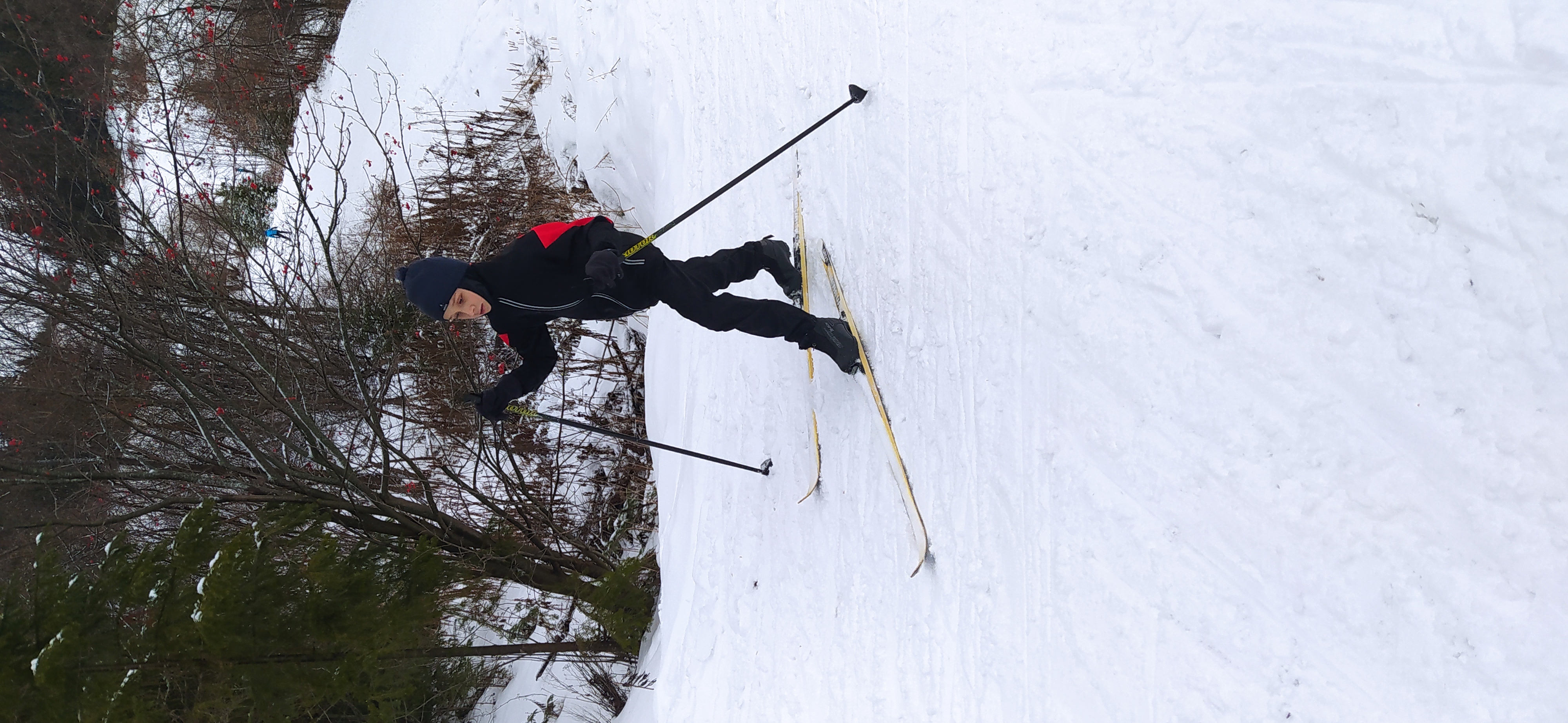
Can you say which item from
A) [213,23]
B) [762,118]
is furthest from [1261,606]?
[213,23]

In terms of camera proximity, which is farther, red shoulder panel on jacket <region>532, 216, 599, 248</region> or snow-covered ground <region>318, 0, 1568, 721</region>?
red shoulder panel on jacket <region>532, 216, 599, 248</region>

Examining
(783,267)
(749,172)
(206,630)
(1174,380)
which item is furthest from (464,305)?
(1174,380)

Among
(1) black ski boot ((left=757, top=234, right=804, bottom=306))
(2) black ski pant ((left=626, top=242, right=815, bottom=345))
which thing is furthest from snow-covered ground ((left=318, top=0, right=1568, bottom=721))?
(2) black ski pant ((left=626, top=242, right=815, bottom=345))

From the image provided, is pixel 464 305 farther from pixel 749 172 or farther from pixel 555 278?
pixel 749 172

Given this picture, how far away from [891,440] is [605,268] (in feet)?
4.19

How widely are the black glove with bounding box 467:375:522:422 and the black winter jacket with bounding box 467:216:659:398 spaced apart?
0.25 m

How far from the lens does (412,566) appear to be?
4.21m

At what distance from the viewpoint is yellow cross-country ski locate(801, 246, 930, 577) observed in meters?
2.79

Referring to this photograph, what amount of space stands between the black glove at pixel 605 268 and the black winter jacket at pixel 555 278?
190mm

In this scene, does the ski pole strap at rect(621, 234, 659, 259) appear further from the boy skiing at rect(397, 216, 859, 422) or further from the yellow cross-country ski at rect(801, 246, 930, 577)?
the yellow cross-country ski at rect(801, 246, 930, 577)

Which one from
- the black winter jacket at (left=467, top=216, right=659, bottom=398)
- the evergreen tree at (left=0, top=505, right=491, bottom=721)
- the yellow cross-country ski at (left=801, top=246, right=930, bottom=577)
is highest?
the black winter jacket at (left=467, top=216, right=659, bottom=398)

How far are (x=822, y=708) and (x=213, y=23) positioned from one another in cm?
1100

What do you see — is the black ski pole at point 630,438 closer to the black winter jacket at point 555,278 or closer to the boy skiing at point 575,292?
Answer: the boy skiing at point 575,292

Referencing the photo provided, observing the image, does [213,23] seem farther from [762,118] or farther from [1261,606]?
[1261,606]
